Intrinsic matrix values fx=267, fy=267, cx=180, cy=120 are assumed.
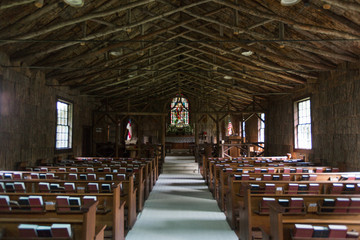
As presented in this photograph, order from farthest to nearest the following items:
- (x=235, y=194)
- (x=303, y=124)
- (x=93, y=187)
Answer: (x=303, y=124)
(x=235, y=194)
(x=93, y=187)

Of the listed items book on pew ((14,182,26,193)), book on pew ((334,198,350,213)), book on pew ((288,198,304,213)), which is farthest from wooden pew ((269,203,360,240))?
book on pew ((14,182,26,193))

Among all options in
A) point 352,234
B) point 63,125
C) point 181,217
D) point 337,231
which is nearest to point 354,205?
point 352,234

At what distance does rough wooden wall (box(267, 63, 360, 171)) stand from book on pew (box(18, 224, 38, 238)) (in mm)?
8425

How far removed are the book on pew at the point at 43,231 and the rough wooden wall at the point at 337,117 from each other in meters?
8.31

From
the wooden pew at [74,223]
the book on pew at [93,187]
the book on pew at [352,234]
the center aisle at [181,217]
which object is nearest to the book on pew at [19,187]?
the book on pew at [93,187]

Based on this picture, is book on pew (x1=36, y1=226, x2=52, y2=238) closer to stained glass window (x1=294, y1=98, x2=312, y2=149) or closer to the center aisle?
the center aisle

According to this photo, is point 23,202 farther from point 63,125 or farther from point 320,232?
point 63,125

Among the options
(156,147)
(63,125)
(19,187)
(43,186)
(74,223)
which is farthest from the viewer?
(156,147)

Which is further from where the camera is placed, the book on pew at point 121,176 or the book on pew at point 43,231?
the book on pew at point 121,176

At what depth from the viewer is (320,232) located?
2.48m

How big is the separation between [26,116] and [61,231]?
7721 millimetres

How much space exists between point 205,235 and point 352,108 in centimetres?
634

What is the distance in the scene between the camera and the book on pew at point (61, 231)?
243 centimetres

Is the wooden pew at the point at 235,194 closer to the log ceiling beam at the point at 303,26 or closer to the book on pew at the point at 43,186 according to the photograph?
the book on pew at the point at 43,186
